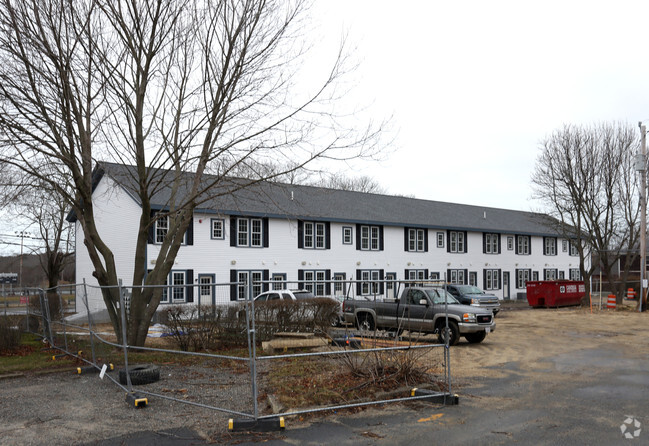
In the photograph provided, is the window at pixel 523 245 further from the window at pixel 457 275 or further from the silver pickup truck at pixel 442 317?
the silver pickup truck at pixel 442 317

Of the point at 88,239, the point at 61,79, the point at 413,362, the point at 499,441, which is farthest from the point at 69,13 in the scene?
the point at 499,441

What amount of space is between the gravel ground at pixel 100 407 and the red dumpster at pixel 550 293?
28.5 metres

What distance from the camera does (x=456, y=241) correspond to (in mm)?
42719

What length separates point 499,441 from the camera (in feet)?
23.2

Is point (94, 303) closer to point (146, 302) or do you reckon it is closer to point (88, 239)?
point (146, 302)

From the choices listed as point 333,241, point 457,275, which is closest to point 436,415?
point 333,241

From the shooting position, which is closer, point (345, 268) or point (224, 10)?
point (224, 10)

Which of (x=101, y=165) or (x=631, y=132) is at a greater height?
(x=631, y=132)

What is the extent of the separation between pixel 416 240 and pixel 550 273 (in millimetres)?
17605

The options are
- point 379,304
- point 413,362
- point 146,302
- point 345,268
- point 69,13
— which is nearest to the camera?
point 413,362

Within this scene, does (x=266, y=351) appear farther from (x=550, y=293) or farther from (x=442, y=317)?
(x=550, y=293)

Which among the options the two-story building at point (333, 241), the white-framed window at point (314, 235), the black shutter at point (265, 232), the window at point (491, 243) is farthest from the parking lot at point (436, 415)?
the window at point (491, 243)

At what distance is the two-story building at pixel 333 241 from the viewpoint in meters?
28.3

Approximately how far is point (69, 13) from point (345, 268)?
2454cm
